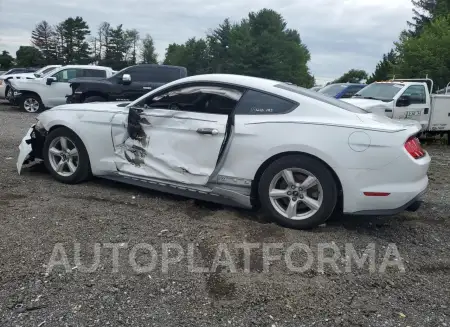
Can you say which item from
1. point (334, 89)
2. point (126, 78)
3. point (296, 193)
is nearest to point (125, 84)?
point (126, 78)

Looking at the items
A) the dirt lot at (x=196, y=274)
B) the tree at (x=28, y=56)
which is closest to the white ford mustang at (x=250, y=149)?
the dirt lot at (x=196, y=274)

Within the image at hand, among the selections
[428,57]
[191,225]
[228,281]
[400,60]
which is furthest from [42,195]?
[400,60]

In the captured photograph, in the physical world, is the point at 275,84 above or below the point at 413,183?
above

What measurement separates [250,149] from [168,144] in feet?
3.24

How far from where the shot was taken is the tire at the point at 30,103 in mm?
15836

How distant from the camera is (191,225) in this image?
4312mm

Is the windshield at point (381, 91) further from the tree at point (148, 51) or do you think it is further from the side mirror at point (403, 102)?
the tree at point (148, 51)

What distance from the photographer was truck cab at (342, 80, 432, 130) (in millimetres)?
10648

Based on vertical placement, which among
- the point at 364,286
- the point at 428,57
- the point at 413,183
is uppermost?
the point at 428,57

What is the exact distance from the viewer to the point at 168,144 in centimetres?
493

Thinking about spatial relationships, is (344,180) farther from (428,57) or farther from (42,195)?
(428,57)

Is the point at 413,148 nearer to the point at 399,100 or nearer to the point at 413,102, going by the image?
the point at 399,100

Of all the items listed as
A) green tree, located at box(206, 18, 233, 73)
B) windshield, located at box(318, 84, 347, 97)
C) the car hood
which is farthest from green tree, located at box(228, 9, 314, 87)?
the car hood

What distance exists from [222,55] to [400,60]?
52160mm
